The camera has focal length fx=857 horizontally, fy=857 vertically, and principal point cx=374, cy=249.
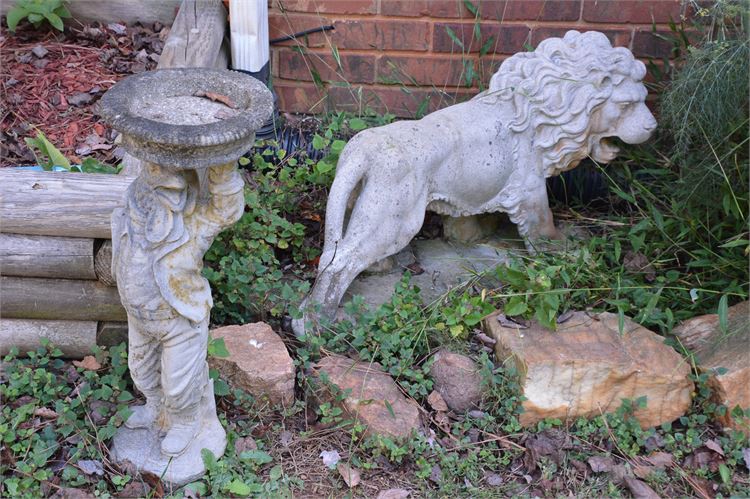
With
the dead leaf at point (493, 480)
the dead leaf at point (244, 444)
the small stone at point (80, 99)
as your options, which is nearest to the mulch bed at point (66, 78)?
the small stone at point (80, 99)

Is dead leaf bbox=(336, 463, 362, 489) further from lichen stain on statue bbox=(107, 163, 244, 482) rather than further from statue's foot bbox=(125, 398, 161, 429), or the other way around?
statue's foot bbox=(125, 398, 161, 429)

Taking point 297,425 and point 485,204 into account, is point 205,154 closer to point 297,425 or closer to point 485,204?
point 297,425

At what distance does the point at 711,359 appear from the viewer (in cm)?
336

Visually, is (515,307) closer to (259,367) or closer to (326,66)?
(259,367)

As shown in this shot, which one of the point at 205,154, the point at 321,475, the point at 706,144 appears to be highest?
the point at 205,154

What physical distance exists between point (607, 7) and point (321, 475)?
287 cm

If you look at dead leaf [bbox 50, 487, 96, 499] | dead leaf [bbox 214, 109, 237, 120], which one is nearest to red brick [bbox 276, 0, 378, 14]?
dead leaf [bbox 214, 109, 237, 120]

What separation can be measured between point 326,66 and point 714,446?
2.76m

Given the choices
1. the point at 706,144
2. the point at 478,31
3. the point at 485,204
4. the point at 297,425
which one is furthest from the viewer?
the point at 478,31

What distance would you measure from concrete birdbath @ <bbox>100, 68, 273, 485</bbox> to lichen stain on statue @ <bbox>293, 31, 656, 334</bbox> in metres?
0.79

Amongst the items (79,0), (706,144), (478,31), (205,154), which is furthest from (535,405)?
(79,0)

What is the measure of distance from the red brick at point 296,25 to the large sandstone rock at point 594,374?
2.09 m

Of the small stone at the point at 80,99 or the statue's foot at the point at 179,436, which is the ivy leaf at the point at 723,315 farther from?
the small stone at the point at 80,99

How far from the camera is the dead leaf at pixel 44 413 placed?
313 centimetres
